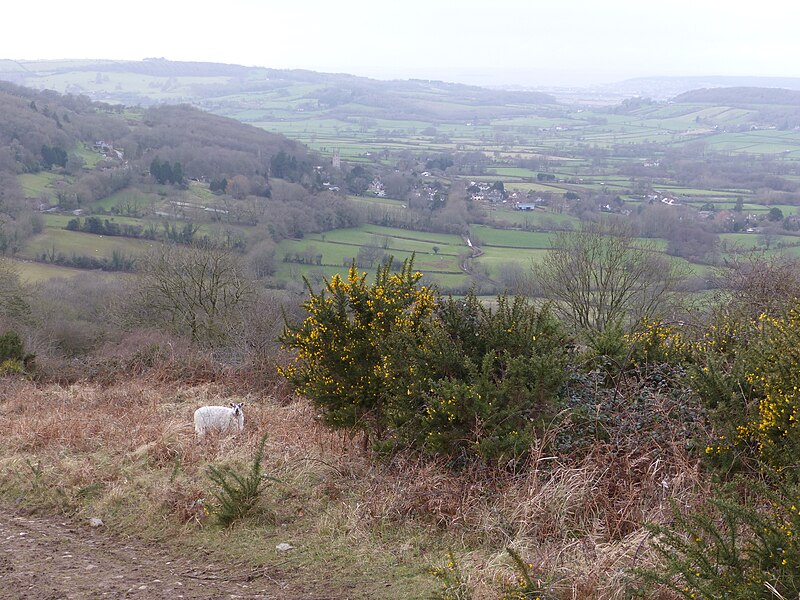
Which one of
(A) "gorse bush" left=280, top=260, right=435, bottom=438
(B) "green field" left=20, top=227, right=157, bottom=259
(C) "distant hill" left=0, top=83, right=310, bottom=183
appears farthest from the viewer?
(C) "distant hill" left=0, top=83, right=310, bottom=183

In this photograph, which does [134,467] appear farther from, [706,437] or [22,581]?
[706,437]

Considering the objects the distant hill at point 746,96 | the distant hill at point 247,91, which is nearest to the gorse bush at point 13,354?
the distant hill at point 247,91

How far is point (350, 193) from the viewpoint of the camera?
6925 cm

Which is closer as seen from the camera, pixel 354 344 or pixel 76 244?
pixel 354 344

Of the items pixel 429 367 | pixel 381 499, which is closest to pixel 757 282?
pixel 429 367

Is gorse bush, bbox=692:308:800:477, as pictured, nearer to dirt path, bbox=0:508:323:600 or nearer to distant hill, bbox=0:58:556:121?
dirt path, bbox=0:508:323:600

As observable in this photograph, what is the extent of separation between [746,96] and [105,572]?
152188 millimetres

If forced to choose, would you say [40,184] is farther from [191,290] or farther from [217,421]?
[217,421]

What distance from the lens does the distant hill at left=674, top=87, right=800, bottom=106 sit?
418 ft

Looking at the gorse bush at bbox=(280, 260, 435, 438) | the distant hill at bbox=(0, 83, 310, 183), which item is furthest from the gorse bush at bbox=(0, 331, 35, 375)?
the distant hill at bbox=(0, 83, 310, 183)

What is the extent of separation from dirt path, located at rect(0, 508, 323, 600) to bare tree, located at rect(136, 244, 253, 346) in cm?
2068

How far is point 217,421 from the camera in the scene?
8703mm

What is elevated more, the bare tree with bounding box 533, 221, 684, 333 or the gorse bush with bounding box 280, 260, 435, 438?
the gorse bush with bounding box 280, 260, 435, 438

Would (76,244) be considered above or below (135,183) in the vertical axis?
below
